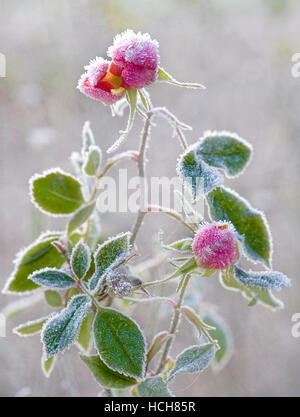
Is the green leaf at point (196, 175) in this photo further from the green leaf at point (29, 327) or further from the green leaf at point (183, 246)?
the green leaf at point (29, 327)

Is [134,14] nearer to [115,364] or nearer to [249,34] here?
[249,34]

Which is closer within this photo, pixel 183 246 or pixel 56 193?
pixel 183 246

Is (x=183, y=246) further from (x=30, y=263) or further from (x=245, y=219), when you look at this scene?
(x=30, y=263)

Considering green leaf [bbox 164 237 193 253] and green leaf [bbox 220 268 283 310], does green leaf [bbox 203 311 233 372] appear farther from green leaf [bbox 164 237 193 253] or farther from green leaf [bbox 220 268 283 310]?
green leaf [bbox 164 237 193 253]

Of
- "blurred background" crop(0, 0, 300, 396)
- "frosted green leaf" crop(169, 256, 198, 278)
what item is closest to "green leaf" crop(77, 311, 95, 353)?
"frosted green leaf" crop(169, 256, 198, 278)

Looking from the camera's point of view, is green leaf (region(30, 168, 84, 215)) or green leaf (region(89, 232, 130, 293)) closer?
green leaf (region(89, 232, 130, 293))

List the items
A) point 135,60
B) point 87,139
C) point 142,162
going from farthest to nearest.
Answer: point 87,139 < point 142,162 < point 135,60

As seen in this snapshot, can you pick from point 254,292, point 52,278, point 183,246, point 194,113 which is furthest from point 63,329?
point 194,113
